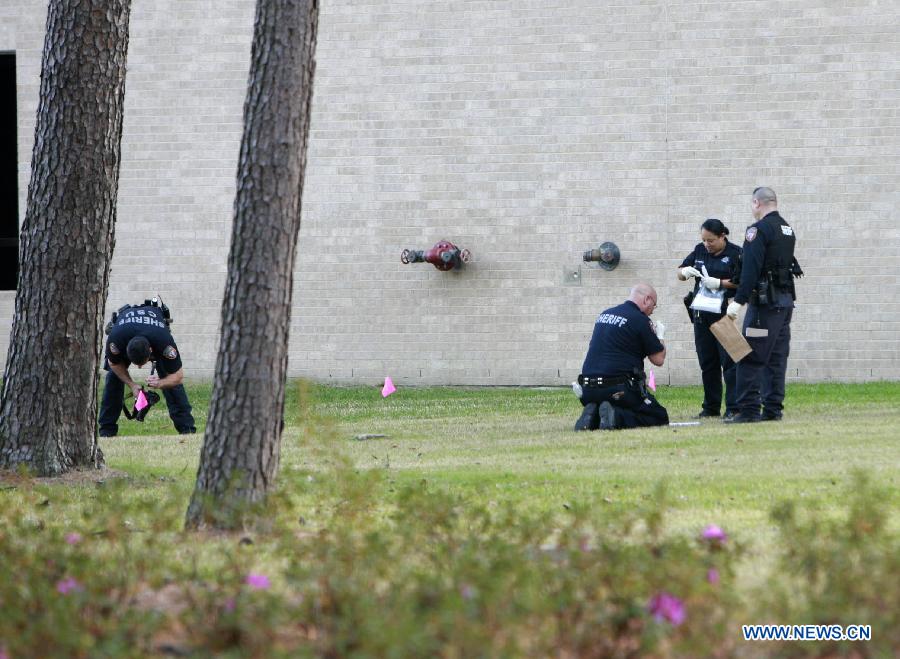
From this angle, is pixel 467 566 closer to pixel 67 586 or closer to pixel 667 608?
pixel 667 608

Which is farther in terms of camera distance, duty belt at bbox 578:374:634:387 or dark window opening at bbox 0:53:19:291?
dark window opening at bbox 0:53:19:291

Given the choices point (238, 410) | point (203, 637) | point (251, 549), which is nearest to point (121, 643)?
point (203, 637)

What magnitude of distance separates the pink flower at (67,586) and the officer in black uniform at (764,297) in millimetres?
7596

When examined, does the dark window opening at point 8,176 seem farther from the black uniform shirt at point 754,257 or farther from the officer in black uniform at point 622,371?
the black uniform shirt at point 754,257

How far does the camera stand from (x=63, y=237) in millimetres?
8703

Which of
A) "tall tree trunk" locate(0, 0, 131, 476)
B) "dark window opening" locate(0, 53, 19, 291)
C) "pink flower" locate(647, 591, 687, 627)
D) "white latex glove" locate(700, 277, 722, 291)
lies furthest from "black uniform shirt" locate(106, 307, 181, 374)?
"dark window opening" locate(0, 53, 19, 291)

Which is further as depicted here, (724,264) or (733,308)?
(724,264)

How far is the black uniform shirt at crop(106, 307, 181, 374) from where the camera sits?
492 inches

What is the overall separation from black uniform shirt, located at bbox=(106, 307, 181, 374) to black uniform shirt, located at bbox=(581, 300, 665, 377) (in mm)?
3760

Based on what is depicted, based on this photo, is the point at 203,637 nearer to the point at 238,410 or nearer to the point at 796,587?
the point at 796,587

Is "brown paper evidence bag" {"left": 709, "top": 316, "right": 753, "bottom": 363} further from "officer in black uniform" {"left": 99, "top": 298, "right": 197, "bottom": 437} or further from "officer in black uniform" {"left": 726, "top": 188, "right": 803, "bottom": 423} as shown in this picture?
"officer in black uniform" {"left": 99, "top": 298, "right": 197, "bottom": 437}

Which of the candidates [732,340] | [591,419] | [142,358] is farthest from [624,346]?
[142,358]
